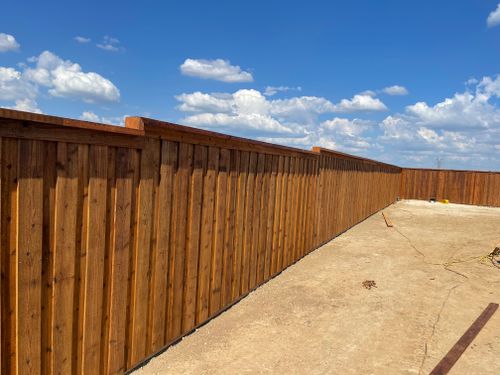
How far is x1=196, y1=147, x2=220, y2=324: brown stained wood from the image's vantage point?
4801 mm

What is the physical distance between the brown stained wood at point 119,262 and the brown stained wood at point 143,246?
132mm

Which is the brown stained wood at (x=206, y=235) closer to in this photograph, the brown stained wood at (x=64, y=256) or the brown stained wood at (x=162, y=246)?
the brown stained wood at (x=162, y=246)

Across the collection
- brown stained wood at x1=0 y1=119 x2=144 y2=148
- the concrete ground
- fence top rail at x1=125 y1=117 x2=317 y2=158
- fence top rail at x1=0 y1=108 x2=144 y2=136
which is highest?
fence top rail at x1=125 y1=117 x2=317 y2=158

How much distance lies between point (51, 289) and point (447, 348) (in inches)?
169

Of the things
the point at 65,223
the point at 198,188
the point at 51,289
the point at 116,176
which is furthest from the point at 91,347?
the point at 198,188

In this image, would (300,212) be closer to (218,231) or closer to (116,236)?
(218,231)

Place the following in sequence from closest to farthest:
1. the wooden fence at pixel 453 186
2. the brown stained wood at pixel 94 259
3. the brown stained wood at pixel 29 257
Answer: the brown stained wood at pixel 29 257, the brown stained wood at pixel 94 259, the wooden fence at pixel 453 186

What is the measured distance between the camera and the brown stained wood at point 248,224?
5.85m

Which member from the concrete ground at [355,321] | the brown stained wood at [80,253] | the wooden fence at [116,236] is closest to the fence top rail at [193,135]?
the wooden fence at [116,236]

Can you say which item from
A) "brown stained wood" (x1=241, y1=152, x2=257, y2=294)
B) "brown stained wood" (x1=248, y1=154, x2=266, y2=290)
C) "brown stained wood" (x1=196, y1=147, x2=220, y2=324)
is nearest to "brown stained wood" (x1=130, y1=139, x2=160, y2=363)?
"brown stained wood" (x1=196, y1=147, x2=220, y2=324)

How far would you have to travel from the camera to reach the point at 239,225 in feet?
18.7

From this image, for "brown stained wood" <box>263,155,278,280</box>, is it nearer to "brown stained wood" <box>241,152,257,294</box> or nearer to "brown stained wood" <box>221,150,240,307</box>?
"brown stained wood" <box>241,152,257,294</box>

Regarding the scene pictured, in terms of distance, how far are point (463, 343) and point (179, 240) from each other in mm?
3604

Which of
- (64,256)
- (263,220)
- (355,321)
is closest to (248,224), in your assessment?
(263,220)
